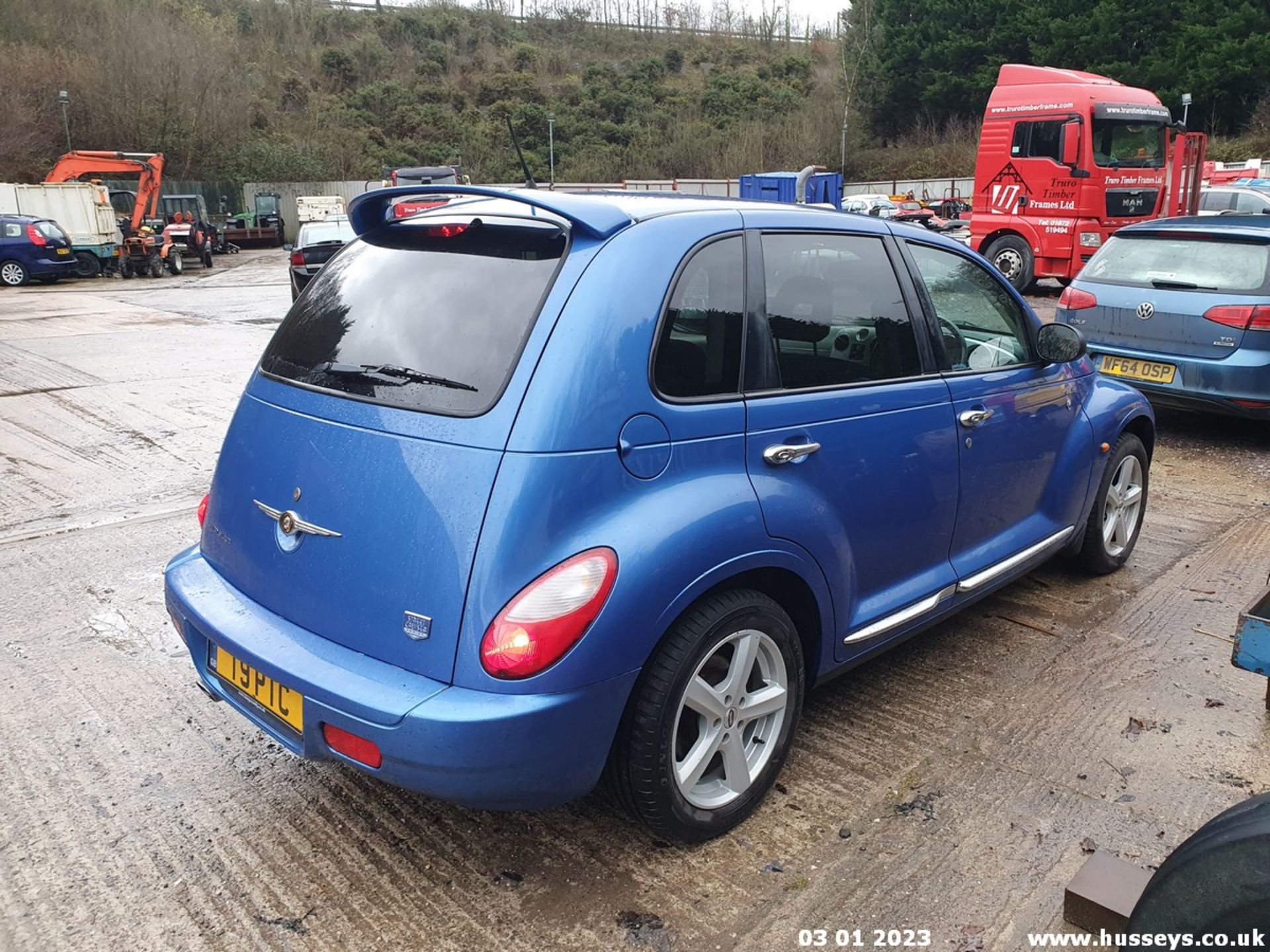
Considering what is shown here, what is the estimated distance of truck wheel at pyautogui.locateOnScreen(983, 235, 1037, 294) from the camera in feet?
50.6

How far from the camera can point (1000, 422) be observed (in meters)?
3.55

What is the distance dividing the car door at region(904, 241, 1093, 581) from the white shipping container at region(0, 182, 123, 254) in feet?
87.2

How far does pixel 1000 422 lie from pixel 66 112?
42.7 meters

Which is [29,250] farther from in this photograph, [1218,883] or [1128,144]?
[1218,883]

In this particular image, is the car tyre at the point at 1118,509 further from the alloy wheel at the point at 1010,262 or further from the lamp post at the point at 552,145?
the lamp post at the point at 552,145

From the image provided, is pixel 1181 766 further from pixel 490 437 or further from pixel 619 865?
pixel 490 437

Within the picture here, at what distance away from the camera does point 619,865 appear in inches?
102

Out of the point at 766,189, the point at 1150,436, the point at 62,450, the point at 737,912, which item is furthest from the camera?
the point at 766,189

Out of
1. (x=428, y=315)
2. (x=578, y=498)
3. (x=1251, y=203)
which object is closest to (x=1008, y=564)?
(x=578, y=498)

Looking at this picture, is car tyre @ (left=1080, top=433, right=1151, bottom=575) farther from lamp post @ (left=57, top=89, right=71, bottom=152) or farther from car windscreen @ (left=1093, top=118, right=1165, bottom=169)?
lamp post @ (left=57, top=89, right=71, bottom=152)

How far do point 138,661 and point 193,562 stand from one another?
1.13 metres

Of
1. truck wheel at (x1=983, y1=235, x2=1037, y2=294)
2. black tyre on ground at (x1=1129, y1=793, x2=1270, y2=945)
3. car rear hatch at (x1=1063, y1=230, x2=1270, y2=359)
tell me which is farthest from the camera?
truck wheel at (x1=983, y1=235, x2=1037, y2=294)

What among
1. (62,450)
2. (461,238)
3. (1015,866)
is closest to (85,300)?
(62,450)

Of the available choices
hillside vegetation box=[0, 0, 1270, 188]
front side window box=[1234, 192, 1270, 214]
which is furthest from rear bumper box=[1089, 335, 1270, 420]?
hillside vegetation box=[0, 0, 1270, 188]
